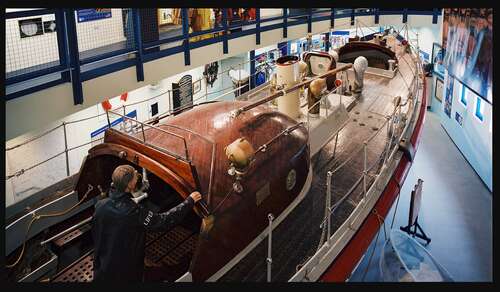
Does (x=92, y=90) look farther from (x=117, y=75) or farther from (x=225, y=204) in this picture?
(x=225, y=204)

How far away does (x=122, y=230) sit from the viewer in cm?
285

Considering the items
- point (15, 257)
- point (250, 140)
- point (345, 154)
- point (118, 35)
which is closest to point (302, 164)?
point (250, 140)

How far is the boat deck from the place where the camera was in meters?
3.58

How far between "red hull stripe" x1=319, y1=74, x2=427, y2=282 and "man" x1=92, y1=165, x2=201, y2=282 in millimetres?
1401

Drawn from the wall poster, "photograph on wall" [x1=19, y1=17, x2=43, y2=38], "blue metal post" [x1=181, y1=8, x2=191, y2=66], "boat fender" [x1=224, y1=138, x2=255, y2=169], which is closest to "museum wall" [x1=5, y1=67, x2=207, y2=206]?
the wall poster

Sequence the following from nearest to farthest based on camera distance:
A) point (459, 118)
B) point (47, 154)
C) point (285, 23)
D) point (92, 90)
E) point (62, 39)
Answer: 1. point (459, 118)
2. point (62, 39)
3. point (92, 90)
4. point (47, 154)
5. point (285, 23)

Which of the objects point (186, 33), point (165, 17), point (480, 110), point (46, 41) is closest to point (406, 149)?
point (480, 110)

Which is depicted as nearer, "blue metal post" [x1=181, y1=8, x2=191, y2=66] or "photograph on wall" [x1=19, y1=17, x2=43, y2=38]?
"photograph on wall" [x1=19, y1=17, x2=43, y2=38]

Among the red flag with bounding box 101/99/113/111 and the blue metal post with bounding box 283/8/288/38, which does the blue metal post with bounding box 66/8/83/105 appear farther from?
the blue metal post with bounding box 283/8/288/38

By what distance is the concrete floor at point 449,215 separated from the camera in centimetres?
406

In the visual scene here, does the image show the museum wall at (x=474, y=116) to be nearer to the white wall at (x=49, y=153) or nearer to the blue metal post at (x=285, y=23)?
the white wall at (x=49, y=153)

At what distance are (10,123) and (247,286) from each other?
3085 mm

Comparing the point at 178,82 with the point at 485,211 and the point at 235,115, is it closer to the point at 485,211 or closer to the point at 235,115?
the point at 235,115

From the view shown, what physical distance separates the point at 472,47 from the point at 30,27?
4995mm
